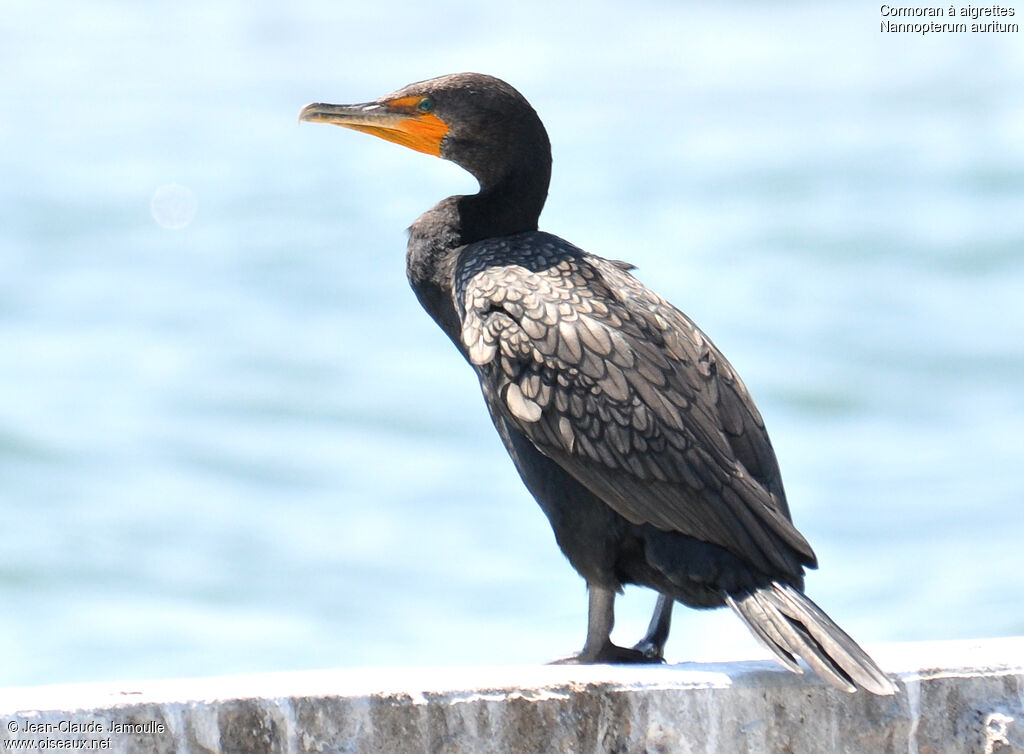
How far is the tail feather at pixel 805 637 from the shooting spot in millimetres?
3814

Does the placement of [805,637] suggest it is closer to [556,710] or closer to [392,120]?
[556,710]

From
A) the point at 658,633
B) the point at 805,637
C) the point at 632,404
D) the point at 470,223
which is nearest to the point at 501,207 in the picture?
the point at 470,223

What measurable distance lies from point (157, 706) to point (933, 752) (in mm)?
1801

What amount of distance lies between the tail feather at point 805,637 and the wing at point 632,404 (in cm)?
11

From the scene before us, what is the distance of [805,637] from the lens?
13.2 ft

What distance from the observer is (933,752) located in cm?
391

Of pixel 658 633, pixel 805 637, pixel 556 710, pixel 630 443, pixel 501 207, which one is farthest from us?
pixel 501 207

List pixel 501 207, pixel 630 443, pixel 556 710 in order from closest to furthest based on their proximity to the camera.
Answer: pixel 556 710
pixel 630 443
pixel 501 207

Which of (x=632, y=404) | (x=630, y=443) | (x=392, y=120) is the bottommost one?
(x=630, y=443)

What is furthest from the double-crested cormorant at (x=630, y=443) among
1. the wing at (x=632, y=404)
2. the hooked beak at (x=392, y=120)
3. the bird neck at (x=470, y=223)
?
the hooked beak at (x=392, y=120)

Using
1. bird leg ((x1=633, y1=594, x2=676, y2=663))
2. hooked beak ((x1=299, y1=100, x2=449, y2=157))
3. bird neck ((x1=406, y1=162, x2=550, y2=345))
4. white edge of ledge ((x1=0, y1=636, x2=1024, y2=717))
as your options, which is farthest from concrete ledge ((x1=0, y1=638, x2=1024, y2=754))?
hooked beak ((x1=299, y1=100, x2=449, y2=157))

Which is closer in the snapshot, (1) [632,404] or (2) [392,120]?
(1) [632,404]

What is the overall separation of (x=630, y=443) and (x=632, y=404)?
109 mm

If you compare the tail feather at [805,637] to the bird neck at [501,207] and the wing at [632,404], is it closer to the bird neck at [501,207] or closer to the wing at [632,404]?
the wing at [632,404]
